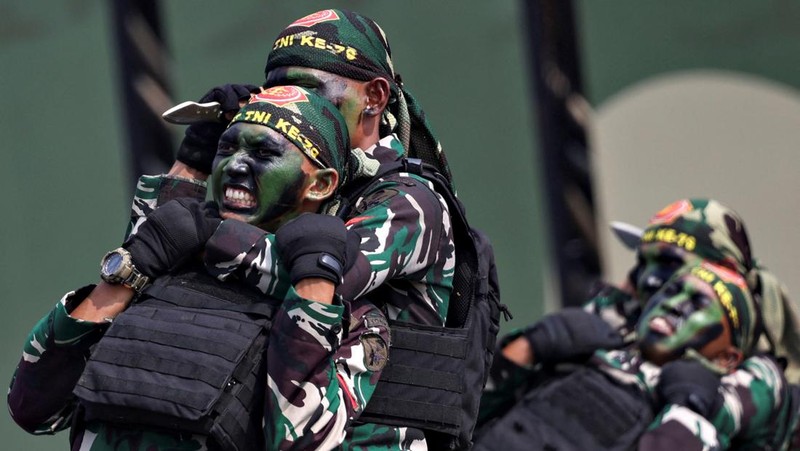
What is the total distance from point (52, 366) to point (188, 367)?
438 millimetres

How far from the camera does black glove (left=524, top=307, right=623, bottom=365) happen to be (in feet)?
15.8

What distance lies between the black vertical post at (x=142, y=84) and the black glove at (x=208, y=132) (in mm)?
3772

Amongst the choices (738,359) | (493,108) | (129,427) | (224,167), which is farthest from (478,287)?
(493,108)

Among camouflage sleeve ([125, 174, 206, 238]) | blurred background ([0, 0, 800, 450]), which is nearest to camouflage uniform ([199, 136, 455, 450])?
camouflage sleeve ([125, 174, 206, 238])

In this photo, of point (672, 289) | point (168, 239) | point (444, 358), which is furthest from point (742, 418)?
point (168, 239)

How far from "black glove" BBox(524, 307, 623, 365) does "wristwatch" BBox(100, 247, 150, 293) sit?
1.89 metres

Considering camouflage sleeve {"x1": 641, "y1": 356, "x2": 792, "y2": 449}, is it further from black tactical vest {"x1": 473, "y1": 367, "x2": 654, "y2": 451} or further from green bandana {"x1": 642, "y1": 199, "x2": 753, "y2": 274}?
green bandana {"x1": 642, "y1": 199, "x2": 753, "y2": 274}

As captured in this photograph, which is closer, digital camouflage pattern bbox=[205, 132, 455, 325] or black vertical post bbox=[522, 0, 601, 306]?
digital camouflage pattern bbox=[205, 132, 455, 325]

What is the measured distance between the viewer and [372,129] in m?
3.63

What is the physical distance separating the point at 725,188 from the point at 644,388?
3421mm

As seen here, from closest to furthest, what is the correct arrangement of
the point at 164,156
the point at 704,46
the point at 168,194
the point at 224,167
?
the point at 224,167 < the point at 168,194 < the point at 164,156 < the point at 704,46

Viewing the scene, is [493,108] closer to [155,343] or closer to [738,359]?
[738,359]

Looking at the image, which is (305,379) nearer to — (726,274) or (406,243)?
(406,243)

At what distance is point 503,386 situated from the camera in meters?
4.91
